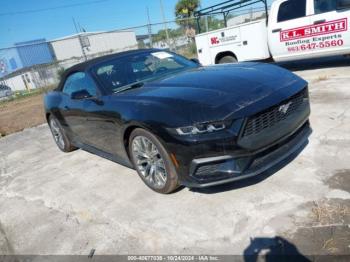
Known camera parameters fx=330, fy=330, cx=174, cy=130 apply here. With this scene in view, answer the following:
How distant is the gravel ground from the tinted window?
1166 mm

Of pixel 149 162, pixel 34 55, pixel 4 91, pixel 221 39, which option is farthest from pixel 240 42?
pixel 34 55

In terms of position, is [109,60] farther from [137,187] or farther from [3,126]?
[3,126]

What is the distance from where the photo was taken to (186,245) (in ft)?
8.99

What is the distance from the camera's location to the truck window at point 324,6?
7145 mm

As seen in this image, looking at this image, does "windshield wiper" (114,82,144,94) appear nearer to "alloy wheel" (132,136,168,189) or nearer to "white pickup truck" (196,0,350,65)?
"alloy wheel" (132,136,168,189)

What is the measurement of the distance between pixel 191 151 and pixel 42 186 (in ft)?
9.10

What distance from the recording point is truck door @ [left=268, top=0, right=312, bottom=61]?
769cm

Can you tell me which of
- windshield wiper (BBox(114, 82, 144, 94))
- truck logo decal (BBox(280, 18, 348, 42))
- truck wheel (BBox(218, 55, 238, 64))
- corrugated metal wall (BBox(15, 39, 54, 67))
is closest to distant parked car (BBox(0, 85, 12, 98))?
corrugated metal wall (BBox(15, 39, 54, 67))

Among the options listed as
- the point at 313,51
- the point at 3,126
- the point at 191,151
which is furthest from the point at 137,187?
the point at 3,126

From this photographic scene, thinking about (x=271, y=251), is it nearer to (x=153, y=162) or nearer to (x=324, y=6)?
(x=153, y=162)

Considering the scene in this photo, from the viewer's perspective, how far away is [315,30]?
24.5 ft

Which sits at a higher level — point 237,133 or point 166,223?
point 237,133

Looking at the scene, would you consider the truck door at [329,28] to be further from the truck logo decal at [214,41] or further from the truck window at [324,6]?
the truck logo decal at [214,41]

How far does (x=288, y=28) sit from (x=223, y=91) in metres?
5.74
